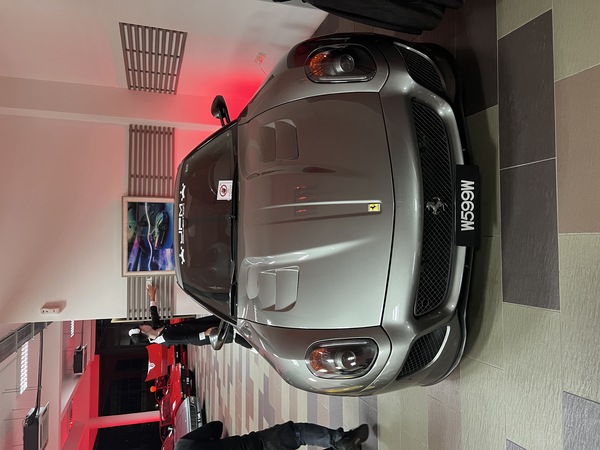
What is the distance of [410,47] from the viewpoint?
5.32ft

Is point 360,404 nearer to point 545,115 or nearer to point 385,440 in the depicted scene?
point 385,440

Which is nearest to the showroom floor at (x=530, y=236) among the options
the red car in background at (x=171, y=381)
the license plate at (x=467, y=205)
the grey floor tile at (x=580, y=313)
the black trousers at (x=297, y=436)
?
the grey floor tile at (x=580, y=313)

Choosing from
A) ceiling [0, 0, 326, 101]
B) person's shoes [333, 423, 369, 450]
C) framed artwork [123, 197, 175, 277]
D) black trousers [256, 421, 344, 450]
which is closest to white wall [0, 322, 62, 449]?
framed artwork [123, 197, 175, 277]

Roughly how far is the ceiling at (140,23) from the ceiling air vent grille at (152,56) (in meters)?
0.06

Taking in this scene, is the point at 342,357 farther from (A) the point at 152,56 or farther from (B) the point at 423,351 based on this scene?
(A) the point at 152,56

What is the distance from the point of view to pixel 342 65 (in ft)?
5.04

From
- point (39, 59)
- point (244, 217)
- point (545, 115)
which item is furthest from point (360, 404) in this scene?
point (39, 59)

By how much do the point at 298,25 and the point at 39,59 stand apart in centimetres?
204

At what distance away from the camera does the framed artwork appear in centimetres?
398

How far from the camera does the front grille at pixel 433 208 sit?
1.47 m

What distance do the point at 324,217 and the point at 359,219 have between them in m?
0.11

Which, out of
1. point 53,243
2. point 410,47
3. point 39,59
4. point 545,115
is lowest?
point 53,243

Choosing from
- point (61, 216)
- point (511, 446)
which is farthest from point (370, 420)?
point (61, 216)

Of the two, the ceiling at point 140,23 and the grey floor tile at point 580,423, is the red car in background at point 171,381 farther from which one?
the grey floor tile at point 580,423
